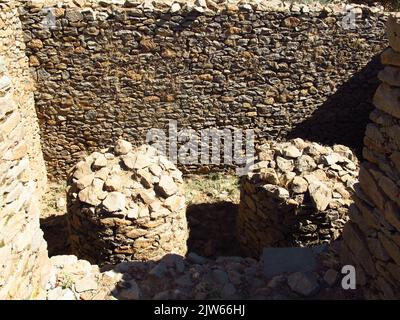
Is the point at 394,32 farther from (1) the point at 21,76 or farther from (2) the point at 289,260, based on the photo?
(1) the point at 21,76

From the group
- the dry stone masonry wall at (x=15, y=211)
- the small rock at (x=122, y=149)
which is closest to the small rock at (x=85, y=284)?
the dry stone masonry wall at (x=15, y=211)

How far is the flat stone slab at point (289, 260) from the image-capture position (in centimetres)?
414

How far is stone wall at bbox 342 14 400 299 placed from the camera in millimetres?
3031

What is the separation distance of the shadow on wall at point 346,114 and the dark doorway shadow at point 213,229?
225 centimetres

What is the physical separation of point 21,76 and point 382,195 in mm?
6041

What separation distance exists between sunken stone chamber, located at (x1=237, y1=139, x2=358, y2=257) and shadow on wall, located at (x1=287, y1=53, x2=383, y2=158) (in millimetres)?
2294

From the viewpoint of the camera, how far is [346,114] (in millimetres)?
8492

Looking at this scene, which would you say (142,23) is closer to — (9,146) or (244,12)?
(244,12)

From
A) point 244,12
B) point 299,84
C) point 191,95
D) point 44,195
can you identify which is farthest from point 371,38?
point 44,195

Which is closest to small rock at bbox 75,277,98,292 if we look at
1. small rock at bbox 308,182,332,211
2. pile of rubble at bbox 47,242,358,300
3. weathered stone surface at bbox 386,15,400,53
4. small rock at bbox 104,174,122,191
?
pile of rubble at bbox 47,242,358,300

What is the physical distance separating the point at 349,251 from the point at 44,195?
5982 mm

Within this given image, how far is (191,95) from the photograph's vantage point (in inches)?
306

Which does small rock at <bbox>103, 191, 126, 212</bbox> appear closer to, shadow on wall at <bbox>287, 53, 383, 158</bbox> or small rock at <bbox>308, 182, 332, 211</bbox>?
small rock at <bbox>308, 182, 332, 211</bbox>

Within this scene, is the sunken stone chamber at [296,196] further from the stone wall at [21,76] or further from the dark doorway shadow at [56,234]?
the stone wall at [21,76]
